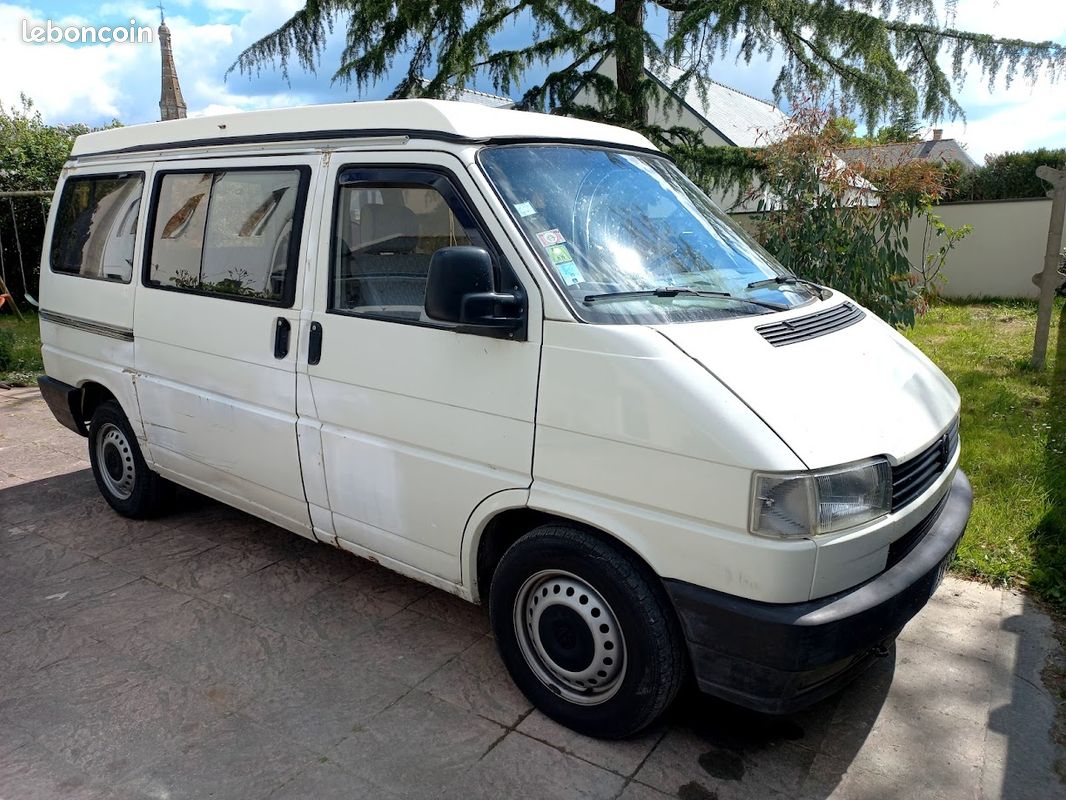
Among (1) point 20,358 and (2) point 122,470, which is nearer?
(2) point 122,470

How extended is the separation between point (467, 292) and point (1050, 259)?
25.6 feet

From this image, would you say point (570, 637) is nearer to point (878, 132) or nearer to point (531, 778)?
point (531, 778)

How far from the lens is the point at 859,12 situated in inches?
329

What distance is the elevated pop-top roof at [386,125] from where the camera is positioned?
125 inches

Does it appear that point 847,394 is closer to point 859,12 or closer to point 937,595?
point 937,595

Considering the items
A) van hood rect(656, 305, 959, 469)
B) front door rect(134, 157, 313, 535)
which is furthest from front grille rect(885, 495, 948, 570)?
front door rect(134, 157, 313, 535)

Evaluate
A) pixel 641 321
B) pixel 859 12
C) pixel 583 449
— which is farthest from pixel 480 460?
pixel 859 12

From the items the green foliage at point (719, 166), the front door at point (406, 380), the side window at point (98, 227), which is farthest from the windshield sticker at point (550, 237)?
the green foliage at point (719, 166)

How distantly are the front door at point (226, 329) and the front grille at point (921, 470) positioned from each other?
8.29 feet

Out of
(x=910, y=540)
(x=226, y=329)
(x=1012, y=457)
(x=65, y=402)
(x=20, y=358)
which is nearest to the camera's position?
(x=910, y=540)

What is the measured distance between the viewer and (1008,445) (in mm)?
5984

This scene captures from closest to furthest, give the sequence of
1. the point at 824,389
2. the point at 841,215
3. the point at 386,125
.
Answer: the point at 824,389
the point at 386,125
the point at 841,215

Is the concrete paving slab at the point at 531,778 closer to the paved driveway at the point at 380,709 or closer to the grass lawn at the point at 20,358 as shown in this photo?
the paved driveway at the point at 380,709

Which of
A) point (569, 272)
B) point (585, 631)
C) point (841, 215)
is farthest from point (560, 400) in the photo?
point (841, 215)
